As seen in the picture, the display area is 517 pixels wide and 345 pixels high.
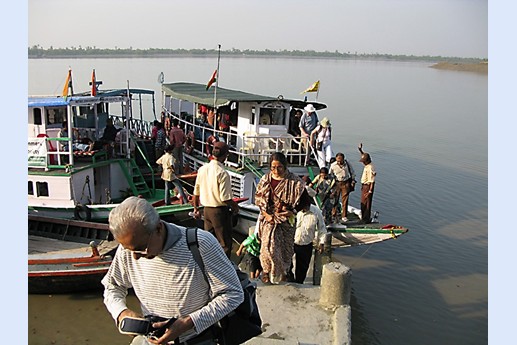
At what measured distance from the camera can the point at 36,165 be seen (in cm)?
998

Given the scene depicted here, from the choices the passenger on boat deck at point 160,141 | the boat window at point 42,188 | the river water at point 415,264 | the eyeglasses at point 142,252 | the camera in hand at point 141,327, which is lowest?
the river water at point 415,264

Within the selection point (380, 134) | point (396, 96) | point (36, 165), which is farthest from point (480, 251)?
point (396, 96)

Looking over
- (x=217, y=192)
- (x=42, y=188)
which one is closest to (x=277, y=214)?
(x=217, y=192)

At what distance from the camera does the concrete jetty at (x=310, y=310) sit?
192 inches

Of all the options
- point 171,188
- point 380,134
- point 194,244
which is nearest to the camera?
point 194,244

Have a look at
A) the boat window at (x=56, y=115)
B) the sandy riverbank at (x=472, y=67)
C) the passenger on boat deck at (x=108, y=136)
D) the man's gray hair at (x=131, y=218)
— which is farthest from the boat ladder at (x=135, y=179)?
the sandy riverbank at (x=472, y=67)

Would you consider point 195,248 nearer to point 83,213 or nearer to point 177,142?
point 83,213

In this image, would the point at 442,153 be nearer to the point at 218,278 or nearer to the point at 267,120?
the point at 267,120

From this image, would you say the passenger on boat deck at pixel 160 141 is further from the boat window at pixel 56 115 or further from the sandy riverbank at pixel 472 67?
the sandy riverbank at pixel 472 67

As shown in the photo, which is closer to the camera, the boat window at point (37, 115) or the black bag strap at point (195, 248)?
the black bag strap at point (195, 248)

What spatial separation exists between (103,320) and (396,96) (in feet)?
137

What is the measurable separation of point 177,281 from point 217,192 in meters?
3.59

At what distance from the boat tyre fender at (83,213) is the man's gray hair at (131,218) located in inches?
322

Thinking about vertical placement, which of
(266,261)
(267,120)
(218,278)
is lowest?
(266,261)
